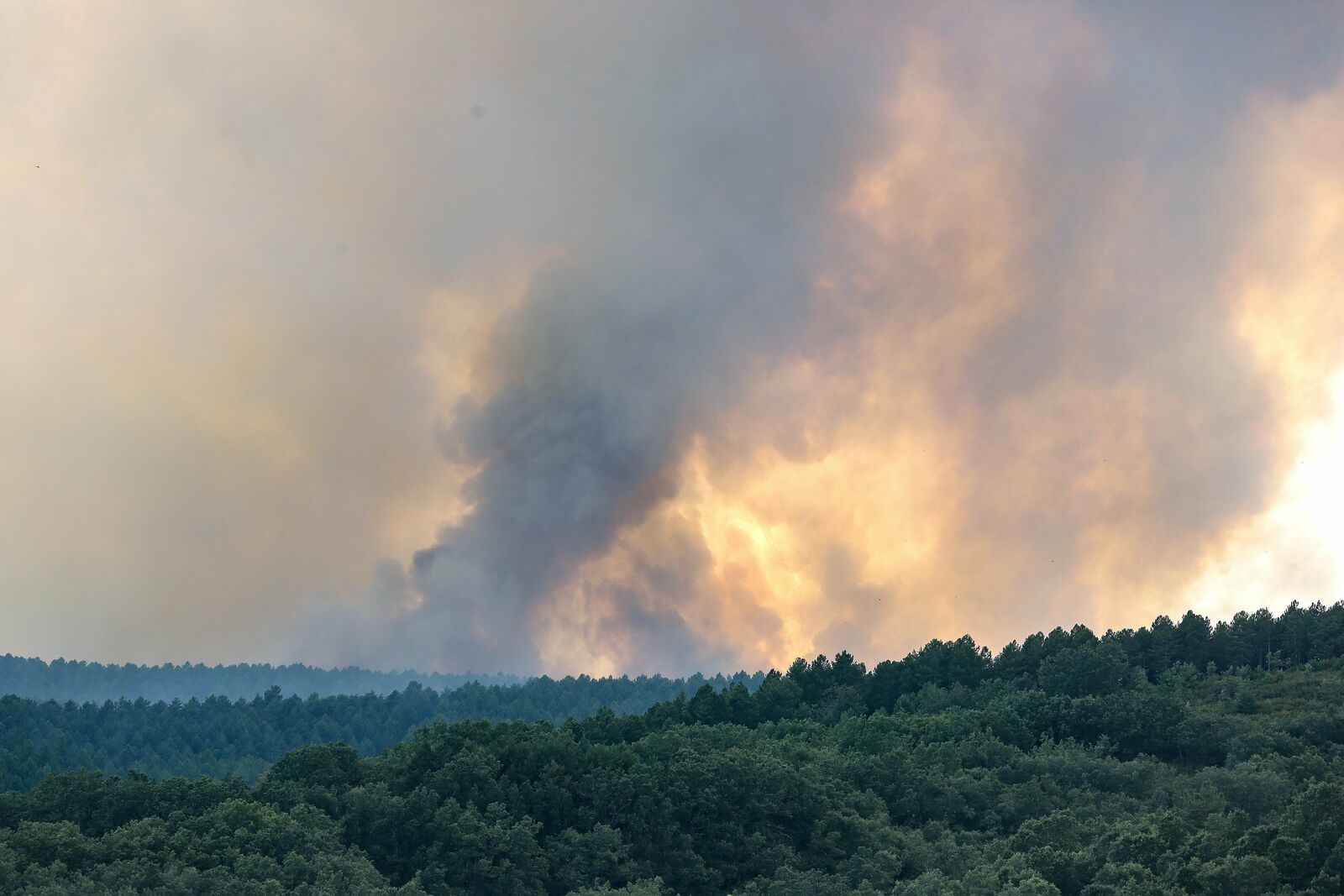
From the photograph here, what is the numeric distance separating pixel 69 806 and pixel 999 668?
105979 millimetres

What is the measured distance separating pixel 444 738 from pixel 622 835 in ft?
59.5

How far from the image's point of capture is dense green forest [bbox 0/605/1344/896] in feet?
244

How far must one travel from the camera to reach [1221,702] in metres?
140

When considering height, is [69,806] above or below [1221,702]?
below

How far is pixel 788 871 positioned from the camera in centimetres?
9119

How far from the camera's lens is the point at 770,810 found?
99750 mm

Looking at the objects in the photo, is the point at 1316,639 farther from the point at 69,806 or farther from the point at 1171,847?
the point at 69,806

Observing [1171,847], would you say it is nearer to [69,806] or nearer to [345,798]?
[345,798]

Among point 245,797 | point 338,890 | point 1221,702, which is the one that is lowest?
point 338,890

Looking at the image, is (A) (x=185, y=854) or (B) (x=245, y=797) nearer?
(A) (x=185, y=854)

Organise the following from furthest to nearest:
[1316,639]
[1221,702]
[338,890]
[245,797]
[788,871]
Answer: [1316,639] < [1221,702] < [245,797] < [788,871] < [338,890]

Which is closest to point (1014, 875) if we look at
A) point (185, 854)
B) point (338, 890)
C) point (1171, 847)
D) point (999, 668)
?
point (1171, 847)

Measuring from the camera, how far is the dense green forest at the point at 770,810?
244 feet

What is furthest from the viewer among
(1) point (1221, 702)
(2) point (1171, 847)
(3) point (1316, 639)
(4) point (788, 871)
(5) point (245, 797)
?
(3) point (1316, 639)
